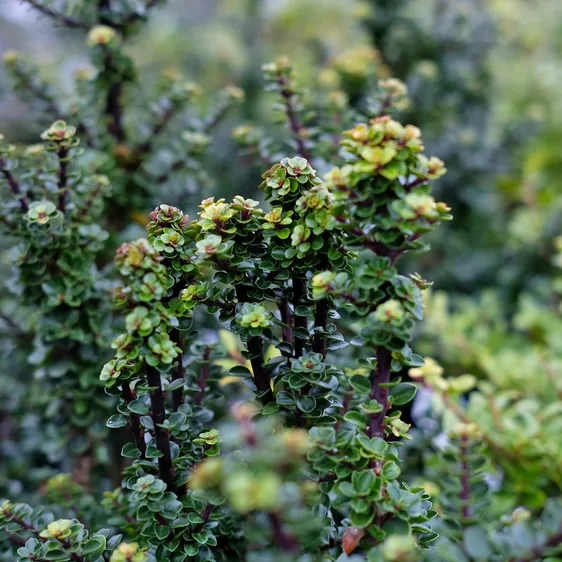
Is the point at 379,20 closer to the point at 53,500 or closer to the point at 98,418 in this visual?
the point at 98,418

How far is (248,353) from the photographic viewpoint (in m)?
0.84

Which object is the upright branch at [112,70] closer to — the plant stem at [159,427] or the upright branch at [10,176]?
the upright branch at [10,176]

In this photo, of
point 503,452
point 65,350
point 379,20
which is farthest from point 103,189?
point 379,20

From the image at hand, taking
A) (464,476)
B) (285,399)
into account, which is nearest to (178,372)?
(285,399)

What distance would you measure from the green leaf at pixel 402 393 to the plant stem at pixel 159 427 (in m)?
0.33

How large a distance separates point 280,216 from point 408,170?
0.19 meters

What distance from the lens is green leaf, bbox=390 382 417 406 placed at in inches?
30.2

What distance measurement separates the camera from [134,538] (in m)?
0.93

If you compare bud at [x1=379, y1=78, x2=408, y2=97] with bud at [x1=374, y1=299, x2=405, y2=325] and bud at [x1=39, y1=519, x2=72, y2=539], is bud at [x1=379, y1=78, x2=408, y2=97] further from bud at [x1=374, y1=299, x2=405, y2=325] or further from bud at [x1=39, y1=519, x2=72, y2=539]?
bud at [x1=39, y1=519, x2=72, y2=539]

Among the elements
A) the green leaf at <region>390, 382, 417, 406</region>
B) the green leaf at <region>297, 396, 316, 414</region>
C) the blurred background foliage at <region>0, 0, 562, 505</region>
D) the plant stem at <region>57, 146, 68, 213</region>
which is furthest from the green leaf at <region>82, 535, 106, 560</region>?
the blurred background foliage at <region>0, 0, 562, 505</region>

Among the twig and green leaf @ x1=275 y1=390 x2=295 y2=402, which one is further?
the twig

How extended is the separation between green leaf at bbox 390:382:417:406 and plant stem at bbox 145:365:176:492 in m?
0.33

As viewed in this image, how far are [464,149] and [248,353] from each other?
5.41 feet

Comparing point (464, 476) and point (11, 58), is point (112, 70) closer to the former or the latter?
point (11, 58)
